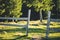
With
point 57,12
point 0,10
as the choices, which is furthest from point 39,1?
point 57,12

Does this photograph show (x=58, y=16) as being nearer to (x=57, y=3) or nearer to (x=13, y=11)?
(x=57, y=3)

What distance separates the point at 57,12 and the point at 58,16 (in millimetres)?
905

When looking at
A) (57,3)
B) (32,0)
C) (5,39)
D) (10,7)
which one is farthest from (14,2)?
(5,39)

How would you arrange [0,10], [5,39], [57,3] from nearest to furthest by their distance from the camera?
[5,39] < [0,10] < [57,3]

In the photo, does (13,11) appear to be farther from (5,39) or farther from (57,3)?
(5,39)

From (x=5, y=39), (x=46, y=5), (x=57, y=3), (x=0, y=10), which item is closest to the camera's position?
(x=5, y=39)

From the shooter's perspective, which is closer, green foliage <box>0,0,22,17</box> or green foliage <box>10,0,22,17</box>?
green foliage <box>0,0,22,17</box>

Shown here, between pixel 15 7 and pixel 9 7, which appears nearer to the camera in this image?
pixel 9 7

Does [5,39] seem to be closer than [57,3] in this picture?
Yes

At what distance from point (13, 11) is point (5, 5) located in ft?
4.66

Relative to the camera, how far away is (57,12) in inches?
1593

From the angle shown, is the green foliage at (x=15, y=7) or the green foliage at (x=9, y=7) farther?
the green foliage at (x=15, y=7)

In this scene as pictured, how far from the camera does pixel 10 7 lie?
93.4ft

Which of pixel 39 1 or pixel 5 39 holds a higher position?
pixel 39 1
